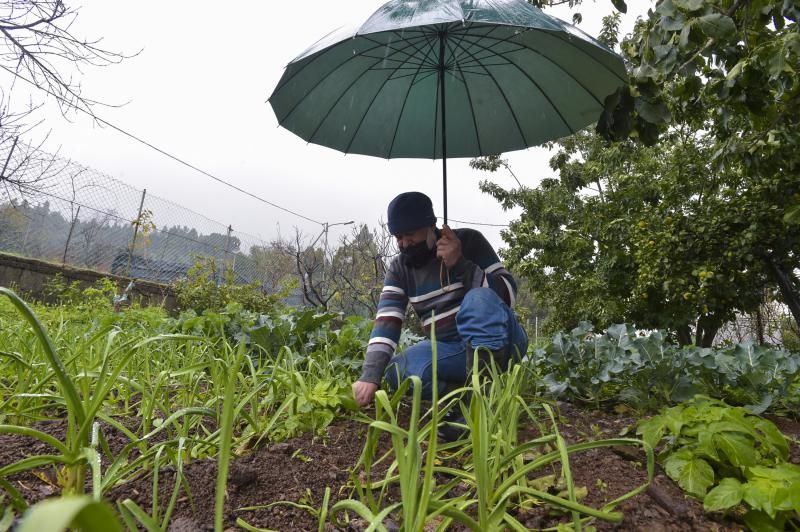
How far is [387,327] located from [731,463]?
137 centimetres

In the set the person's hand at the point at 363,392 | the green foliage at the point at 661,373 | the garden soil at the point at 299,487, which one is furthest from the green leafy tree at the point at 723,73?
the person's hand at the point at 363,392

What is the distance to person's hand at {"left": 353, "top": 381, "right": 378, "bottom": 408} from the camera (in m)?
1.89

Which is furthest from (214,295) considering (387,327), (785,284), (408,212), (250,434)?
(785,284)

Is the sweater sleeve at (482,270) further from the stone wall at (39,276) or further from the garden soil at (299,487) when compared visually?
the stone wall at (39,276)

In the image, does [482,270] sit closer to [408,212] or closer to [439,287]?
[439,287]

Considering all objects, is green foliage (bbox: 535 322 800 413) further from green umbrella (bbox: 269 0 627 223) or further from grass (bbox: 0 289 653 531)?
green umbrella (bbox: 269 0 627 223)

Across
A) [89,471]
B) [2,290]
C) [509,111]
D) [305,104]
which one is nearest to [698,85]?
[509,111]

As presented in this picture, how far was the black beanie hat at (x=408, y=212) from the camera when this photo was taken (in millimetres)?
2164

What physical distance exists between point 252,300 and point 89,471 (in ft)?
20.9

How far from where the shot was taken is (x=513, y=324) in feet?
6.79

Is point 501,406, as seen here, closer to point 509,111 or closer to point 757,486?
point 757,486

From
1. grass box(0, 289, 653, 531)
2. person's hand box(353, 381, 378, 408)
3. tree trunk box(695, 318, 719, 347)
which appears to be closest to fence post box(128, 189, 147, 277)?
grass box(0, 289, 653, 531)

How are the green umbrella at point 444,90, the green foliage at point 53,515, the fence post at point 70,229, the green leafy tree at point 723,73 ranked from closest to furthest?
the green foliage at point 53,515 < the green leafy tree at point 723,73 < the green umbrella at point 444,90 < the fence post at point 70,229

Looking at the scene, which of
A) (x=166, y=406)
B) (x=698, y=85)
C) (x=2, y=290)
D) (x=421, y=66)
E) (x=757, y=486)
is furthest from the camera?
(x=421, y=66)
